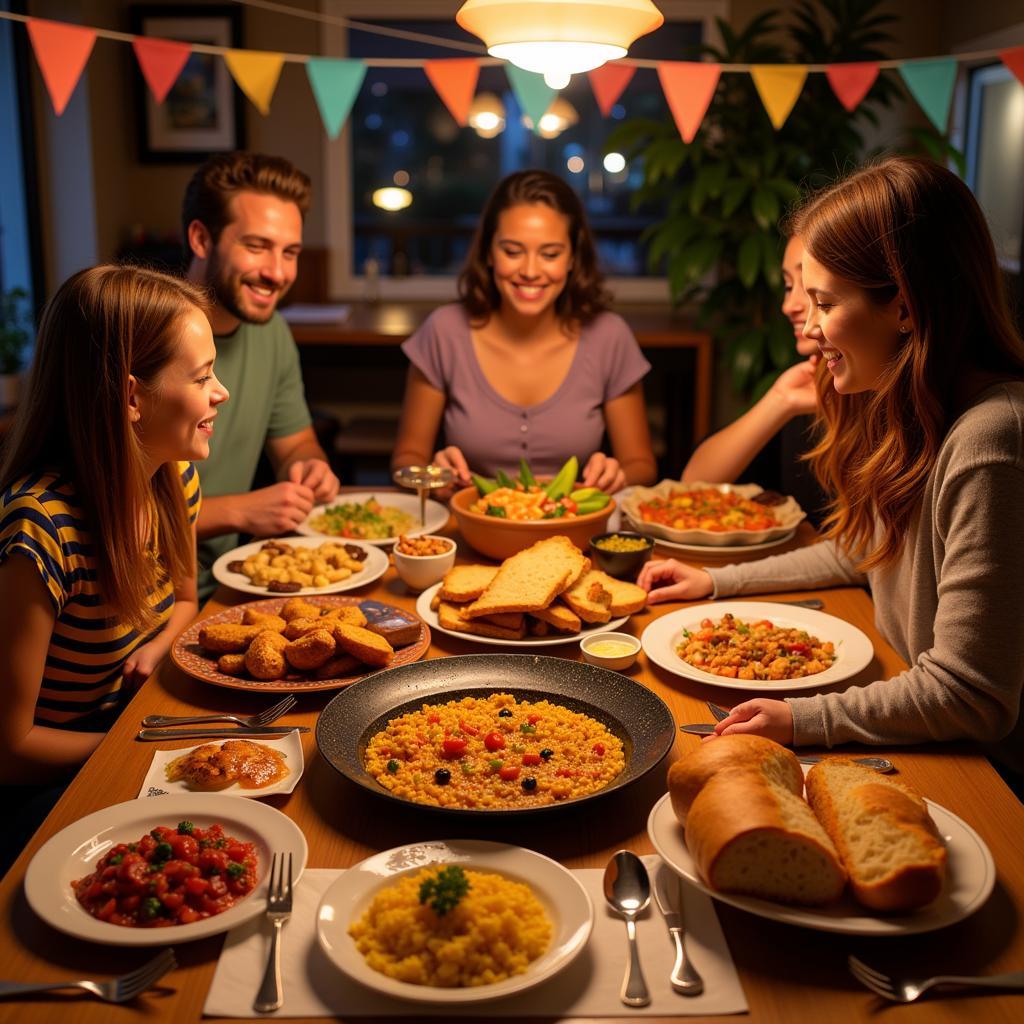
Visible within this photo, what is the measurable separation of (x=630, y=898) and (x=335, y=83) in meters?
2.74

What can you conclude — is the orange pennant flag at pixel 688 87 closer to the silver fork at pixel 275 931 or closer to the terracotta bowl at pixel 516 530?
the terracotta bowl at pixel 516 530

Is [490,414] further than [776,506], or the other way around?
[490,414]

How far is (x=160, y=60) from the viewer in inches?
126

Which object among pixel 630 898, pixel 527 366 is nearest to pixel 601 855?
pixel 630 898

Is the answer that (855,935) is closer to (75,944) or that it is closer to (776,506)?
(75,944)

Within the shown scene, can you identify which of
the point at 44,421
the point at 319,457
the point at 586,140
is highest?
the point at 586,140

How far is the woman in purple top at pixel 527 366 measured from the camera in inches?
123

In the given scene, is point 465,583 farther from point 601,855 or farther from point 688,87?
point 688,87

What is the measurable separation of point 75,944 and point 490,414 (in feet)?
7.41

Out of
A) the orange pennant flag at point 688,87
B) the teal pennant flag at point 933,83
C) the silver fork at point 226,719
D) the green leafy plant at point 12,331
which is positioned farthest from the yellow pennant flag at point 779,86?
the green leafy plant at point 12,331

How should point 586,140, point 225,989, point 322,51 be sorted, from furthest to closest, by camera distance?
point 586,140 < point 322,51 < point 225,989

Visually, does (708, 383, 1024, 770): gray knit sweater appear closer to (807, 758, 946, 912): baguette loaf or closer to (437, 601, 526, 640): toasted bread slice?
(807, 758, 946, 912): baguette loaf

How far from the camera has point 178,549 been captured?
6.40 feet

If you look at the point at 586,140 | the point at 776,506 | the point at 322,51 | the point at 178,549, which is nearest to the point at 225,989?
the point at 178,549
